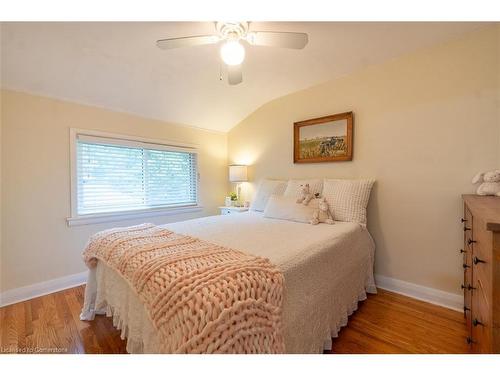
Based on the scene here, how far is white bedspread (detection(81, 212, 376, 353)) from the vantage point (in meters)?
1.12

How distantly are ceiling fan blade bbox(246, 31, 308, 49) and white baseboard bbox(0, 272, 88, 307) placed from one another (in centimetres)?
281

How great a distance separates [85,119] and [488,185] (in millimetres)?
3646

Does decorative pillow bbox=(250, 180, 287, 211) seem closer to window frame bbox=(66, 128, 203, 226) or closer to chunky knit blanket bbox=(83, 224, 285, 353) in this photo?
window frame bbox=(66, 128, 203, 226)

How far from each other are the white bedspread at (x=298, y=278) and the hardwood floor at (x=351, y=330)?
0.35 feet

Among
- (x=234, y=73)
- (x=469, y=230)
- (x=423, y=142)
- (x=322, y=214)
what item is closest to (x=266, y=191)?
(x=322, y=214)

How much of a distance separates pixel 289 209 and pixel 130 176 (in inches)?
79.3

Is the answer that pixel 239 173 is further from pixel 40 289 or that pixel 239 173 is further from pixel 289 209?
pixel 40 289

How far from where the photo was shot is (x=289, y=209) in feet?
7.25

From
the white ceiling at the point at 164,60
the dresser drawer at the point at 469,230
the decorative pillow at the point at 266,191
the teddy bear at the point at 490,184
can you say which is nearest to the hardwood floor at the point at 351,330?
the dresser drawer at the point at 469,230

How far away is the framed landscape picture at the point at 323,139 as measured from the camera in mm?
2385

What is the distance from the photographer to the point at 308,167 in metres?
2.72

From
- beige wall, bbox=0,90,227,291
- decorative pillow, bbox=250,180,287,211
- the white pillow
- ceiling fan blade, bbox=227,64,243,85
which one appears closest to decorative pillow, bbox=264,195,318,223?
the white pillow
